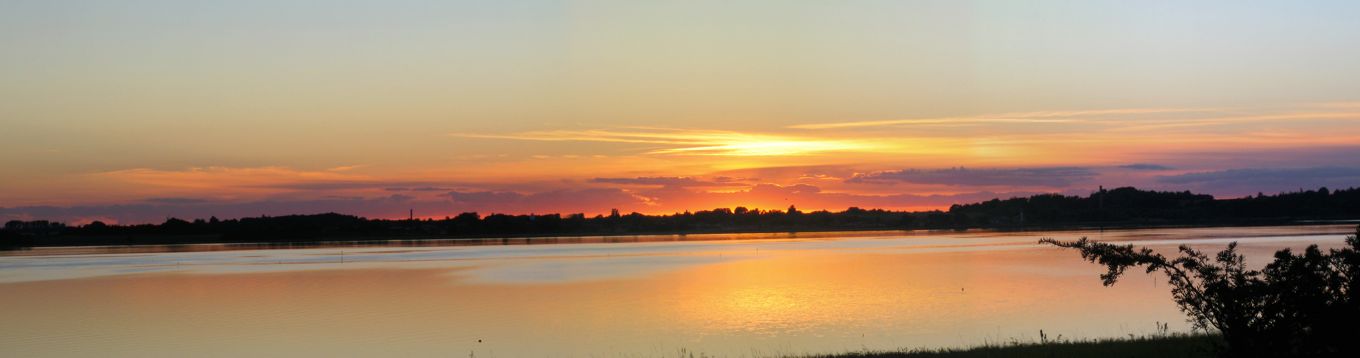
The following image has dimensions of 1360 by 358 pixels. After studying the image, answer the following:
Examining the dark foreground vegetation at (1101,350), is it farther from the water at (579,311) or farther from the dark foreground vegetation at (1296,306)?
the water at (579,311)

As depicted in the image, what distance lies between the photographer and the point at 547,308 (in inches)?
1332

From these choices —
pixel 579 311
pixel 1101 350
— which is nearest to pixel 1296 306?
pixel 1101 350

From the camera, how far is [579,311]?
32625mm

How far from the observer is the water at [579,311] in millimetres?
24891

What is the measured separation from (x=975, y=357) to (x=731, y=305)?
17385 mm

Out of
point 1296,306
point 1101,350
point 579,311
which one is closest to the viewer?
point 1296,306

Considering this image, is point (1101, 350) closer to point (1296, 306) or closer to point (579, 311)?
point (1296, 306)

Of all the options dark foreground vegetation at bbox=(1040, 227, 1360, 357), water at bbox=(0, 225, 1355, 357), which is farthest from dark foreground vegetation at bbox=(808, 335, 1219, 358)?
water at bbox=(0, 225, 1355, 357)

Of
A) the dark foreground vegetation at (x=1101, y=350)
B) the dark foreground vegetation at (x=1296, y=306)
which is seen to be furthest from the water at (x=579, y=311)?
the dark foreground vegetation at (x=1296, y=306)

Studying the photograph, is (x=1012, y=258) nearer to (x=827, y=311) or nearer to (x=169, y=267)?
(x=827, y=311)

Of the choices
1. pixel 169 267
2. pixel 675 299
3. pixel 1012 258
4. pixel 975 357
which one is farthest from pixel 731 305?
pixel 169 267

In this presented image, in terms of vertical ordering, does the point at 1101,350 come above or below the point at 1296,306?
below

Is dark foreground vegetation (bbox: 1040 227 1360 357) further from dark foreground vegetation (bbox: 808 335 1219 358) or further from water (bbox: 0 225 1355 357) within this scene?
water (bbox: 0 225 1355 357)

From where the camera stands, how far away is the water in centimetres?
2489
